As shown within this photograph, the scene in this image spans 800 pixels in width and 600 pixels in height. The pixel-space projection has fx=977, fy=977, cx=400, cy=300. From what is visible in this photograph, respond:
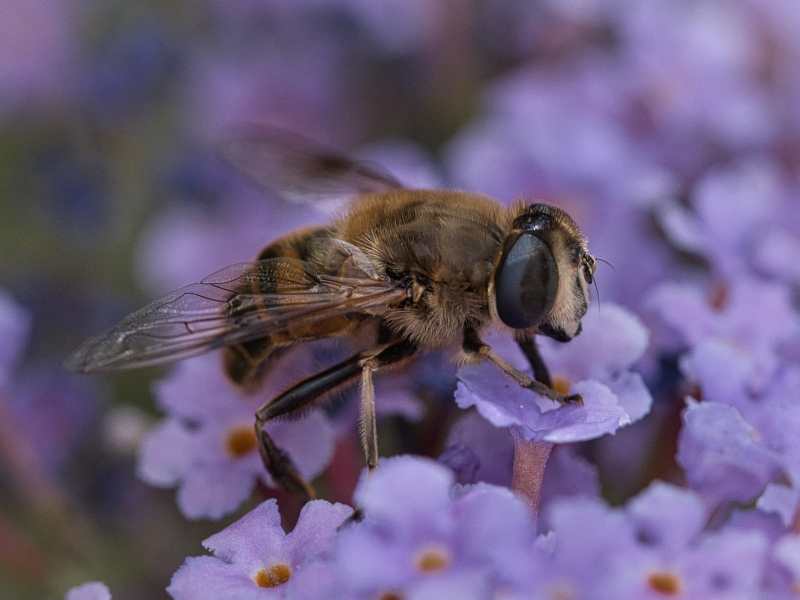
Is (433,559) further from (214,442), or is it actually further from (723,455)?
(214,442)

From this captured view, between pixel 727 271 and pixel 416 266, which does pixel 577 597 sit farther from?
pixel 727 271

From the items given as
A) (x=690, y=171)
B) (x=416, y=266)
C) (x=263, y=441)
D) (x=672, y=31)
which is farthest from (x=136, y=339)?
(x=672, y=31)

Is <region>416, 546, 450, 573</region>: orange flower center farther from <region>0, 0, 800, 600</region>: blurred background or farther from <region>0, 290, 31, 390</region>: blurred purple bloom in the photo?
<region>0, 290, 31, 390</region>: blurred purple bloom

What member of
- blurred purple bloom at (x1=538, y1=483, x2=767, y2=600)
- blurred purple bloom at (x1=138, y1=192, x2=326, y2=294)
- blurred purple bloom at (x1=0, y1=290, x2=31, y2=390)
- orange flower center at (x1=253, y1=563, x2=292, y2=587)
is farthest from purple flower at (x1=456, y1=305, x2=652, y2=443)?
blurred purple bloom at (x1=138, y1=192, x2=326, y2=294)

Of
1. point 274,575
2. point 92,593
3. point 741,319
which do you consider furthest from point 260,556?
point 741,319

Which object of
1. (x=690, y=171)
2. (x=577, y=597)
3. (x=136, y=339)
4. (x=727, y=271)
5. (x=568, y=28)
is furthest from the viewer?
(x=568, y=28)

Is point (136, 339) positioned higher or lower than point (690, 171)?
higher

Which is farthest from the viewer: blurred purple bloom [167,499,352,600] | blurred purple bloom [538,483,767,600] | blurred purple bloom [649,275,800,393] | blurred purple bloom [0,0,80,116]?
blurred purple bloom [0,0,80,116]

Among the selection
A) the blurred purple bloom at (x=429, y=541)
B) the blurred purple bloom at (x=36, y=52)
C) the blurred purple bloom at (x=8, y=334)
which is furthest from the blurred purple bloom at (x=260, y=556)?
the blurred purple bloom at (x=36, y=52)
